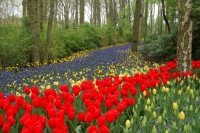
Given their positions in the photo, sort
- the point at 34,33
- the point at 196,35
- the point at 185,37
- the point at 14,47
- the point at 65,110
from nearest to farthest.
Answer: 1. the point at 65,110
2. the point at 185,37
3. the point at 196,35
4. the point at 14,47
5. the point at 34,33

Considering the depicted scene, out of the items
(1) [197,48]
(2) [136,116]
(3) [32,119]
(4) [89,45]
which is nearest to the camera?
(3) [32,119]

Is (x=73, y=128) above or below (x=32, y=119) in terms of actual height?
below

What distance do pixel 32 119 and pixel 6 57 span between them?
9.14 m

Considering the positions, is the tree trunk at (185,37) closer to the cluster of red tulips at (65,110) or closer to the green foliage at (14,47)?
the cluster of red tulips at (65,110)

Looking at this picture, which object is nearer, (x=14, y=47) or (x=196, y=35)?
(x=196, y=35)

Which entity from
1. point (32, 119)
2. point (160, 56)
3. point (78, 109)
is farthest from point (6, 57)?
point (32, 119)

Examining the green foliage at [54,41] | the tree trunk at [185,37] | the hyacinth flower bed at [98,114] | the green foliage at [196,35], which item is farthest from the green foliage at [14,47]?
the hyacinth flower bed at [98,114]

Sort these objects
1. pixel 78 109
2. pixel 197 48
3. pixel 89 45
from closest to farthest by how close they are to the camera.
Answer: pixel 78 109, pixel 197 48, pixel 89 45

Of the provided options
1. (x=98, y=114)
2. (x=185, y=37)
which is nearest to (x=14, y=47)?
(x=185, y=37)

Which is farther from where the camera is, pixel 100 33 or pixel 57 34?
pixel 100 33

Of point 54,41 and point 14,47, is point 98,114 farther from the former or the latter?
point 54,41

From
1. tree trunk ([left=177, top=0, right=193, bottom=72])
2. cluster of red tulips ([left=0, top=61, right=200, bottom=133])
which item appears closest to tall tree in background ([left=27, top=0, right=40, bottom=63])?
tree trunk ([left=177, top=0, right=193, bottom=72])

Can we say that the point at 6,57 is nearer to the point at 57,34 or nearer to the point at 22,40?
the point at 22,40

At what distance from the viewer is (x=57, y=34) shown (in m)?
16.0
